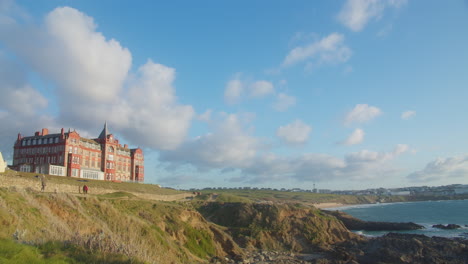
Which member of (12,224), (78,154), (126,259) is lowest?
(126,259)

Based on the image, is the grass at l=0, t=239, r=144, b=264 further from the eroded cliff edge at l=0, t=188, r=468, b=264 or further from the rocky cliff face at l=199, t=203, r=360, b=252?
the rocky cliff face at l=199, t=203, r=360, b=252

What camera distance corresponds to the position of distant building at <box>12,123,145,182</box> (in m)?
69.4

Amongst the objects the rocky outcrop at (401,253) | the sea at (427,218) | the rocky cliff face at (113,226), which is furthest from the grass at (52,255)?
the sea at (427,218)

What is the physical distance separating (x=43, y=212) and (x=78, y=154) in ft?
181

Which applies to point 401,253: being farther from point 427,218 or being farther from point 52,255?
point 427,218

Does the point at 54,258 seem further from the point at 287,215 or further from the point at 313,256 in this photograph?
the point at 287,215

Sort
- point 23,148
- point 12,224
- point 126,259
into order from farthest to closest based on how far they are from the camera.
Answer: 1. point 23,148
2. point 12,224
3. point 126,259

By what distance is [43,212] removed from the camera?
72.2ft

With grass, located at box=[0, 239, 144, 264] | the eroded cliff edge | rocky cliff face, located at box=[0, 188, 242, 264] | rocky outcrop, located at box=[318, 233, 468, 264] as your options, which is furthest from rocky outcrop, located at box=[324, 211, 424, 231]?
grass, located at box=[0, 239, 144, 264]

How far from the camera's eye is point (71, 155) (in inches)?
2766

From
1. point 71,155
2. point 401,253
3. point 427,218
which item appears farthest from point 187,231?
point 427,218

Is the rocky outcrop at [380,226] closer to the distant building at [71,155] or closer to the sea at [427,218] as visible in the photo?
the sea at [427,218]

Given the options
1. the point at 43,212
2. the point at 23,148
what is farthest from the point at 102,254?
the point at 23,148

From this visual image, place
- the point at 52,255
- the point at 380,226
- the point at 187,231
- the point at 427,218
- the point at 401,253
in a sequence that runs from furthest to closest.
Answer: the point at 427,218, the point at 380,226, the point at 401,253, the point at 187,231, the point at 52,255
